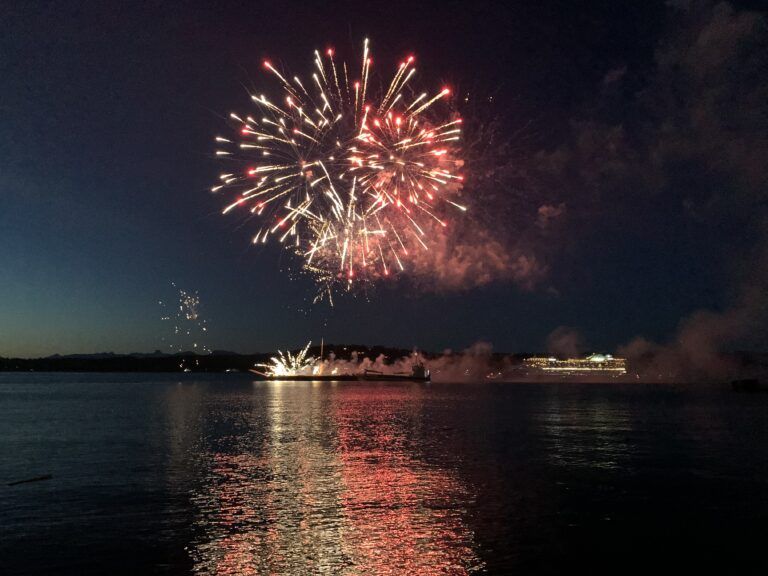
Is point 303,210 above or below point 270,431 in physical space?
above

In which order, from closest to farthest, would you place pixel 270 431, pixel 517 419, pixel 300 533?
pixel 300 533, pixel 270 431, pixel 517 419

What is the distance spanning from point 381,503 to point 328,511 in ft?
8.31

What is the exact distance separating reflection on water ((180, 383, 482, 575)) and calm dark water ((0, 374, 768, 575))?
3.9 inches

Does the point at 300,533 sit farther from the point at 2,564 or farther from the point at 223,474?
the point at 223,474

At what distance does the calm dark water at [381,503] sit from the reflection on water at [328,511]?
98 mm

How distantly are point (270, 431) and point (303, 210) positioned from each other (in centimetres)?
2623

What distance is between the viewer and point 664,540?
23547 millimetres

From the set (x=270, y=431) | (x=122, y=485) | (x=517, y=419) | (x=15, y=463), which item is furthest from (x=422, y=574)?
(x=517, y=419)

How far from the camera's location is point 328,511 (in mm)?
26500

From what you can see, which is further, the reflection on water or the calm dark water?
the calm dark water

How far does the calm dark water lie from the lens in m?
20.6

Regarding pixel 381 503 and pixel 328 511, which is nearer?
pixel 328 511

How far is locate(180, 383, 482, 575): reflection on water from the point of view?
787 inches

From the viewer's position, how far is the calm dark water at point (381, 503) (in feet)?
67.7
